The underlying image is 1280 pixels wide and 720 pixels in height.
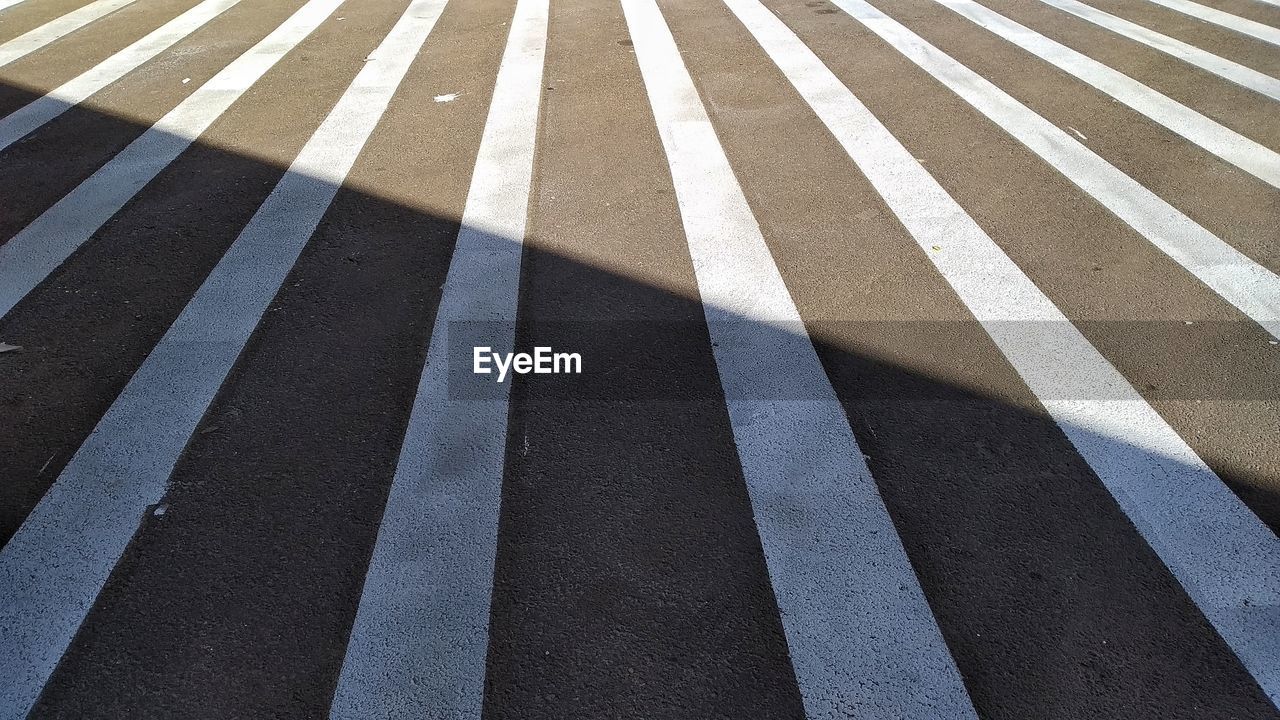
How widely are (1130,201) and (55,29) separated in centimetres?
1039

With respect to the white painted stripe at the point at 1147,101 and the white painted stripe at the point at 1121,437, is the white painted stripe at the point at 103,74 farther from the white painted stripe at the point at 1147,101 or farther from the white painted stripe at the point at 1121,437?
the white painted stripe at the point at 1147,101

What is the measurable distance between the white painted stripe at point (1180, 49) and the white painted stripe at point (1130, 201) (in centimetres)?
198

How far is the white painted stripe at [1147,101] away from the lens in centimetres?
663

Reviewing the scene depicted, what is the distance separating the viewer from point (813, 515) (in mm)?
3574

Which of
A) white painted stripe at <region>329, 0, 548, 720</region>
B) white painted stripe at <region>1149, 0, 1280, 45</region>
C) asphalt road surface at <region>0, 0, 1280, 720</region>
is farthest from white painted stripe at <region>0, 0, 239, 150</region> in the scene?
white painted stripe at <region>1149, 0, 1280, 45</region>

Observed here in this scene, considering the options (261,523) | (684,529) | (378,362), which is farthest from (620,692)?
(378,362)

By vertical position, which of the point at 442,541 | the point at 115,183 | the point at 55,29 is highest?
the point at 442,541

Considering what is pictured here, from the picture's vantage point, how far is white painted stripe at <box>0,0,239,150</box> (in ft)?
25.4

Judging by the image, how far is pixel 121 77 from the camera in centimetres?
884

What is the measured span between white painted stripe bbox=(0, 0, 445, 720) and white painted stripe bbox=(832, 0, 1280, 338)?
4623 mm

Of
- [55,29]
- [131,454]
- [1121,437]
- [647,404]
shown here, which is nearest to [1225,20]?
[1121,437]

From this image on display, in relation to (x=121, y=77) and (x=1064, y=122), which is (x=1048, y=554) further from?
(x=121, y=77)

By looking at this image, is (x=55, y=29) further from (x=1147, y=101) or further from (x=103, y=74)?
(x=1147, y=101)

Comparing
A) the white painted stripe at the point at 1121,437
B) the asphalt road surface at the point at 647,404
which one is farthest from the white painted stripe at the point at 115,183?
the white painted stripe at the point at 1121,437
